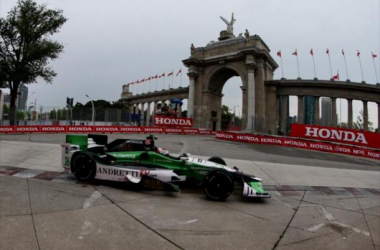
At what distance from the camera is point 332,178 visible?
9859mm

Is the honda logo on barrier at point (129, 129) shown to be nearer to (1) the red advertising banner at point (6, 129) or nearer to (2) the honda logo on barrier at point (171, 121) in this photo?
(2) the honda logo on barrier at point (171, 121)

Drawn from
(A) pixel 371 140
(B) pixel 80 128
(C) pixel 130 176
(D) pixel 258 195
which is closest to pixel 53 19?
(B) pixel 80 128

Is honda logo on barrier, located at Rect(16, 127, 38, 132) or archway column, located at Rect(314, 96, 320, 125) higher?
archway column, located at Rect(314, 96, 320, 125)

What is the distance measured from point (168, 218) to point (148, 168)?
2004 millimetres

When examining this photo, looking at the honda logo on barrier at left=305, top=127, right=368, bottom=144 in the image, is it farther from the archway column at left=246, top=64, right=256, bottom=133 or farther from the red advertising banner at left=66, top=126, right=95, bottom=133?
the red advertising banner at left=66, top=126, right=95, bottom=133

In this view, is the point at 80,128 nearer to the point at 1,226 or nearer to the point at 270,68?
the point at 1,226

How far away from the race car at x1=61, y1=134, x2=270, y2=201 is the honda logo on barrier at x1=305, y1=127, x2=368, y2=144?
21194 millimetres

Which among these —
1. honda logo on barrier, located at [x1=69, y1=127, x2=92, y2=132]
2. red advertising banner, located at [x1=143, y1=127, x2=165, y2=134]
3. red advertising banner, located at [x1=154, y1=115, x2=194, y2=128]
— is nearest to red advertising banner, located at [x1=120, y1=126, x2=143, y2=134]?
red advertising banner, located at [x1=143, y1=127, x2=165, y2=134]

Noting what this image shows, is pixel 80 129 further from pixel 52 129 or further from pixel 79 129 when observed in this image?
pixel 52 129

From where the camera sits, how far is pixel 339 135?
77.2ft

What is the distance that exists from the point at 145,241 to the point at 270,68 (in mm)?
50001

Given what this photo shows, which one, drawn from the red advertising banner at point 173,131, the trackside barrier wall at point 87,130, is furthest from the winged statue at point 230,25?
the red advertising banner at point 173,131

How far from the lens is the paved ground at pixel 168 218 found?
11.7 ft

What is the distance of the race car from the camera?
5844mm
